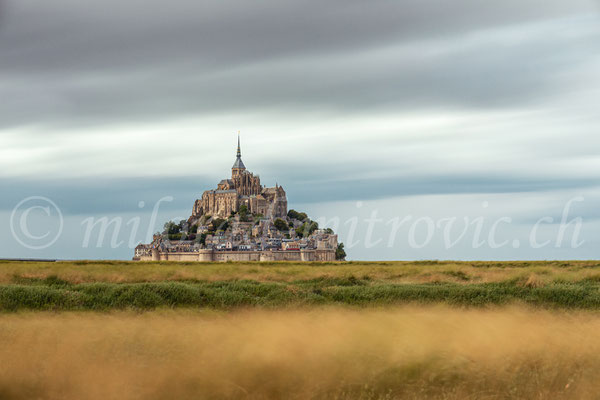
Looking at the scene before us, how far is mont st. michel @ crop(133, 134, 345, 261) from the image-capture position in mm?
160375

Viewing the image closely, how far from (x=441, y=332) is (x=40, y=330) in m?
6.76

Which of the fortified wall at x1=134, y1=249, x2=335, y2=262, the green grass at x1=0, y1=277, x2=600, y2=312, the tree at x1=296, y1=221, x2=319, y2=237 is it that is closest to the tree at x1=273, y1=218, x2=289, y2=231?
the tree at x1=296, y1=221, x2=319, y2=237

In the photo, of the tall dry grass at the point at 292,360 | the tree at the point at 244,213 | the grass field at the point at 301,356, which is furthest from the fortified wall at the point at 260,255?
the tall dry grass at the point at 292,360

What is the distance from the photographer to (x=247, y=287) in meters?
19.8

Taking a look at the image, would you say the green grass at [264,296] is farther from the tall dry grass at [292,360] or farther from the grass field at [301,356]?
the tall dry grass at [292,360]

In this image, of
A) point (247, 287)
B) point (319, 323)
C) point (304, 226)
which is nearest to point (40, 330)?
point (319, 323)

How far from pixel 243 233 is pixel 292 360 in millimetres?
162749

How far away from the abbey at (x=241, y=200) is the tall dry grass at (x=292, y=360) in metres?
170

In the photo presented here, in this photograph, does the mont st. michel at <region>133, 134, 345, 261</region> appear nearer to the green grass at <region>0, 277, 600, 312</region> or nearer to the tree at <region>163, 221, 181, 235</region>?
the tree at <region>163, 221, 181, 235</region>

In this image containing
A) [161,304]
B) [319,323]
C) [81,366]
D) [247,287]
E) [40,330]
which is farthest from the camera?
[247,287]

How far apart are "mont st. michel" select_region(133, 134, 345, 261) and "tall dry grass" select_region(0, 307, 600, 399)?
144141 mm

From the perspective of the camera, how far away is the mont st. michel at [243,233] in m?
Result: 160

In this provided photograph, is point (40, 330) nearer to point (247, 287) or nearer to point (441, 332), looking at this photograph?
point (441, 332)

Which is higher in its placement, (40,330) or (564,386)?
(40,330)
